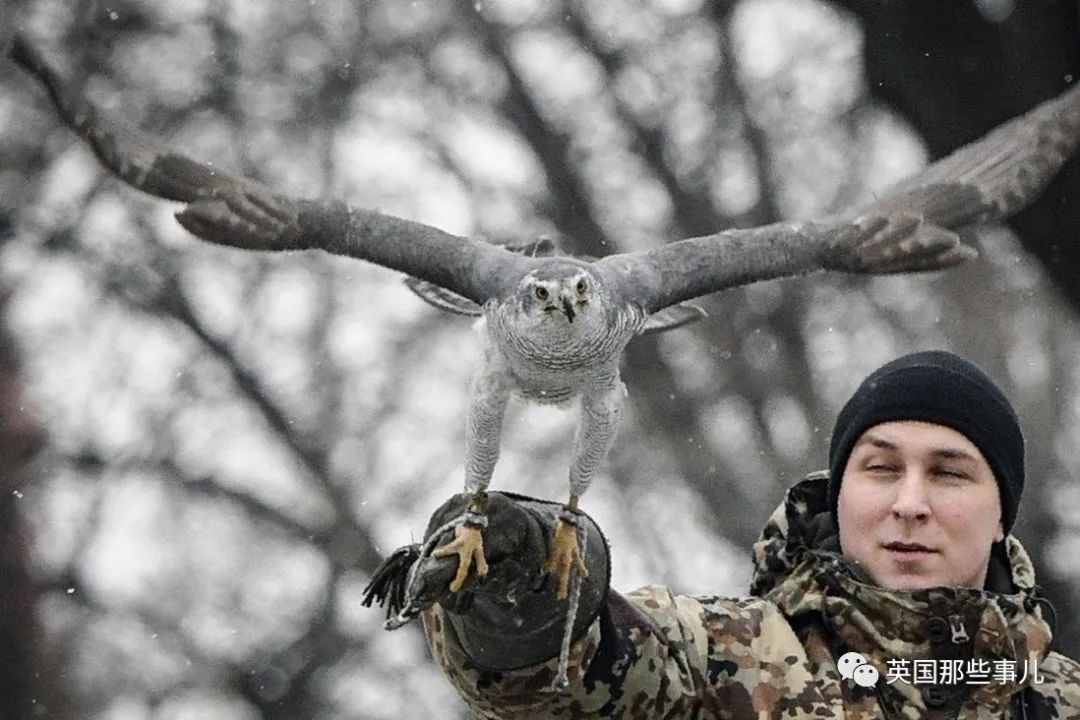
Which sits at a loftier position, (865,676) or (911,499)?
(911,499)

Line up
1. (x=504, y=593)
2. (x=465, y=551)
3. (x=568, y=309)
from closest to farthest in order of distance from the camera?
1. (x=465, y=551)
2. (x=504, y=593)
3. (x=568, y=309)

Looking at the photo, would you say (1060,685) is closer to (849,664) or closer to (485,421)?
(849,664)

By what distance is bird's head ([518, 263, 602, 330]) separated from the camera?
2.29 m

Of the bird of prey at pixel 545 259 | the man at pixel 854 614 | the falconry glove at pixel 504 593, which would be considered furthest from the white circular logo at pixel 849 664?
the bird of prey at pixel 545 259

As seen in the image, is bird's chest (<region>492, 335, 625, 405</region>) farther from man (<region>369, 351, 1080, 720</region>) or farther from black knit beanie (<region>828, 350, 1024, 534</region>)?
black knit beanie (<region>828, 350, 1024, 534</region>)

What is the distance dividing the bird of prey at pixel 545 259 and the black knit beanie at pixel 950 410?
Result: 413mm

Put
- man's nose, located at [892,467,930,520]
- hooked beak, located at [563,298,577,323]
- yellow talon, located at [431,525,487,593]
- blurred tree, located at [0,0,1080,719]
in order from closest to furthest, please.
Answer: yellow talon, located at [431,525,487,593] < man's nose, located at [892,467,930,520] < hooked beak, located at [563,298,577,323] < blurred tree, located at [0,0,1080,719]

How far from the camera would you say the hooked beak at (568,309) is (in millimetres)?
2291

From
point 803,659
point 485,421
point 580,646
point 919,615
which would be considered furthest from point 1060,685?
point 485,421

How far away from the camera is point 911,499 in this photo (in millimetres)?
2043

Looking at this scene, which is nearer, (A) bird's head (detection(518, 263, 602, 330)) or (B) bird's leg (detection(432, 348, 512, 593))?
(A) bird's head (detection(518, 263, 602, 330))

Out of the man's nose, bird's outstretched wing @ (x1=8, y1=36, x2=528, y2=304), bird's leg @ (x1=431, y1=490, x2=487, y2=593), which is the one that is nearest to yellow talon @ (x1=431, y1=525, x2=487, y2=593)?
bird's leg @ (x1=431, y1=490, x2=487, y2=593)

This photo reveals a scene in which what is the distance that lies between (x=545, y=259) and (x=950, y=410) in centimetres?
68

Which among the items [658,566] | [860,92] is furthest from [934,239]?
[860,92]
